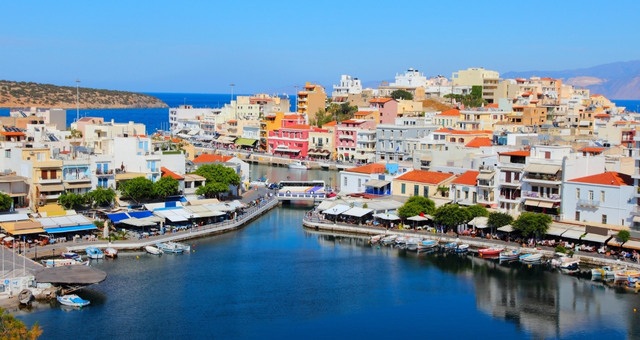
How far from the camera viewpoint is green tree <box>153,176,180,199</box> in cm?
3984

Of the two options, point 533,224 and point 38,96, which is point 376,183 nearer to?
point 533,224

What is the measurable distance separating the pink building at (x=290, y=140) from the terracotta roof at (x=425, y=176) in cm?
3084

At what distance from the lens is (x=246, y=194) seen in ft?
158

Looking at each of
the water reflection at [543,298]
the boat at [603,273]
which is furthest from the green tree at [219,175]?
the boat at [603,273]

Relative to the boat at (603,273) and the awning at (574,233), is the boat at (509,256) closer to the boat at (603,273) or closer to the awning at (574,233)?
the awning at (574,233)

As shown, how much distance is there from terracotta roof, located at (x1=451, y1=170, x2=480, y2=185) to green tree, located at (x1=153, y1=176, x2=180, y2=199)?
44.4 feet

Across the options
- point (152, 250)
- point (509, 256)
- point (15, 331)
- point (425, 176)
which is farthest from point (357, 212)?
point (15, 331)

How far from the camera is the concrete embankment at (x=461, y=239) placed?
31.7 metres

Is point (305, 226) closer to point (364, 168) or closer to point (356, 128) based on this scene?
point (364, 168)

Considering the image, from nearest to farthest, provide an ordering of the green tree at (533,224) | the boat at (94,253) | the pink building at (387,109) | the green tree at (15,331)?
the green tree at (15,331) < the boat at (94,253) < the green tree at (533,224) < the pink building at (387,109)

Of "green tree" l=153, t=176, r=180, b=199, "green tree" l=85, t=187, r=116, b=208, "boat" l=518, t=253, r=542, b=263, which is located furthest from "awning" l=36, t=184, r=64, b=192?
"boat" l=518, t=253, r=542, b=263

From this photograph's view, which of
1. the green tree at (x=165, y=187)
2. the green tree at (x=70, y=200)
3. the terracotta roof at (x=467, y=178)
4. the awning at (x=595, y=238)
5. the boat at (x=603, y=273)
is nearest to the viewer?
the boat at (x=603, y=273)

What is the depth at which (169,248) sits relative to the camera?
110 ft

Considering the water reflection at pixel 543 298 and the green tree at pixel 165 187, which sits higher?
the green tree at pixel 165 187
